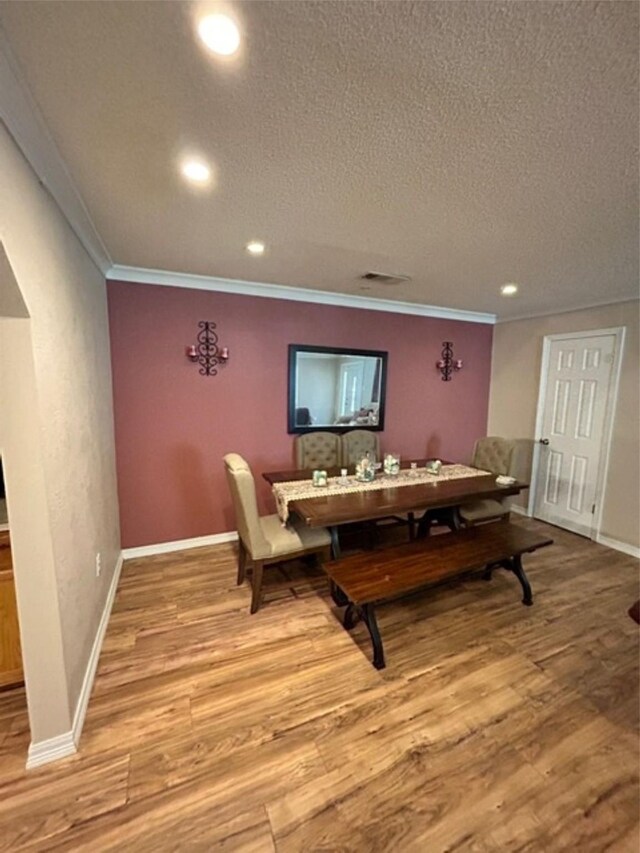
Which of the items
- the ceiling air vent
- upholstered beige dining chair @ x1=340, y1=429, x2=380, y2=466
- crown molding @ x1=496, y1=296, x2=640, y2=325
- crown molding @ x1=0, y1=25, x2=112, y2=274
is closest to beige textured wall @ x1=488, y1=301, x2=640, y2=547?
crown molding @ x1=496, y1=296, x2=640, y2=325

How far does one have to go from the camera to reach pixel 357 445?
11.9ft

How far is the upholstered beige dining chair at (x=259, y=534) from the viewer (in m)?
2.22

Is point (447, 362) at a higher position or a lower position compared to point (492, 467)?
higher

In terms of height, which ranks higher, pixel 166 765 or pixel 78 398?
pixel 78 398

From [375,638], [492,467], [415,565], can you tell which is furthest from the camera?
[492,467]

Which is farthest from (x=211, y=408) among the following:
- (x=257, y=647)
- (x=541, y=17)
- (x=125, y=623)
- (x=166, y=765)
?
(x=541, y=17)

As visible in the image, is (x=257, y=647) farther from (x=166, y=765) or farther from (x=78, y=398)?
(x=78, y=398)

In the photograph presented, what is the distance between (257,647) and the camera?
2.09 m

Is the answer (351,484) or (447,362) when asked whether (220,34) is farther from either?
(447,362)

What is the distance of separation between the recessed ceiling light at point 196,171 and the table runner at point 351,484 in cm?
187

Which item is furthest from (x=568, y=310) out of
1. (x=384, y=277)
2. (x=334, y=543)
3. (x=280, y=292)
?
(x=334, y=543)

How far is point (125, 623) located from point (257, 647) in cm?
89

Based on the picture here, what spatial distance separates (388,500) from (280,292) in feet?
7.07

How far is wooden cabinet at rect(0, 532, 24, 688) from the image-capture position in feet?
5.25
